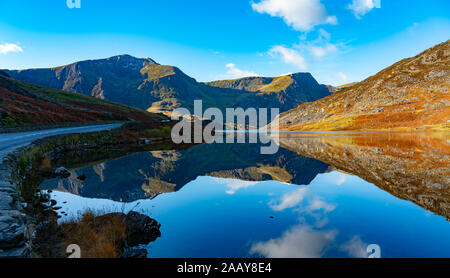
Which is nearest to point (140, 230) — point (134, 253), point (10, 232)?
point (134, 253)

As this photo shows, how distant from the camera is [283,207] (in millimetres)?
13484

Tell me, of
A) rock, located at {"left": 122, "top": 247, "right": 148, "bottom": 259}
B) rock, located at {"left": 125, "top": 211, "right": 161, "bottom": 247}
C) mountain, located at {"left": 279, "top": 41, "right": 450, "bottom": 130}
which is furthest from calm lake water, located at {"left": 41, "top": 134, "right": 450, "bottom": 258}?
mountain, located at {"left": 279, "top": 41, "right": 450, "bottom": 130}

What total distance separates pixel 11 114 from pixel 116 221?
5882cm

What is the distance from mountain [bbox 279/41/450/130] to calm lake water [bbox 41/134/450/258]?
123 m

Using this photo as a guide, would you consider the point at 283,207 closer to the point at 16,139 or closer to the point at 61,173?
the point at 61,173

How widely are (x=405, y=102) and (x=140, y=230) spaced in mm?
190703

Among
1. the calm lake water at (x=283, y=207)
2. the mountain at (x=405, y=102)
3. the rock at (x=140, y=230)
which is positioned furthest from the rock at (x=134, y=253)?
the mountain at (x=405, y=102)

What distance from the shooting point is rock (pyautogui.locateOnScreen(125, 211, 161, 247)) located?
9.27m

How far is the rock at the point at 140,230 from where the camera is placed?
927 cm

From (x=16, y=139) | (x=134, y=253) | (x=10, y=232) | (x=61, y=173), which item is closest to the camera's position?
(x=10, y=232)

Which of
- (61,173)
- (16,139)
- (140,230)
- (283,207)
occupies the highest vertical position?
(16,139)

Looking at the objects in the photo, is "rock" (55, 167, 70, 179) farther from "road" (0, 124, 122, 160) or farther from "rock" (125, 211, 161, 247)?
"rock" (125, 211, 161, 247)
